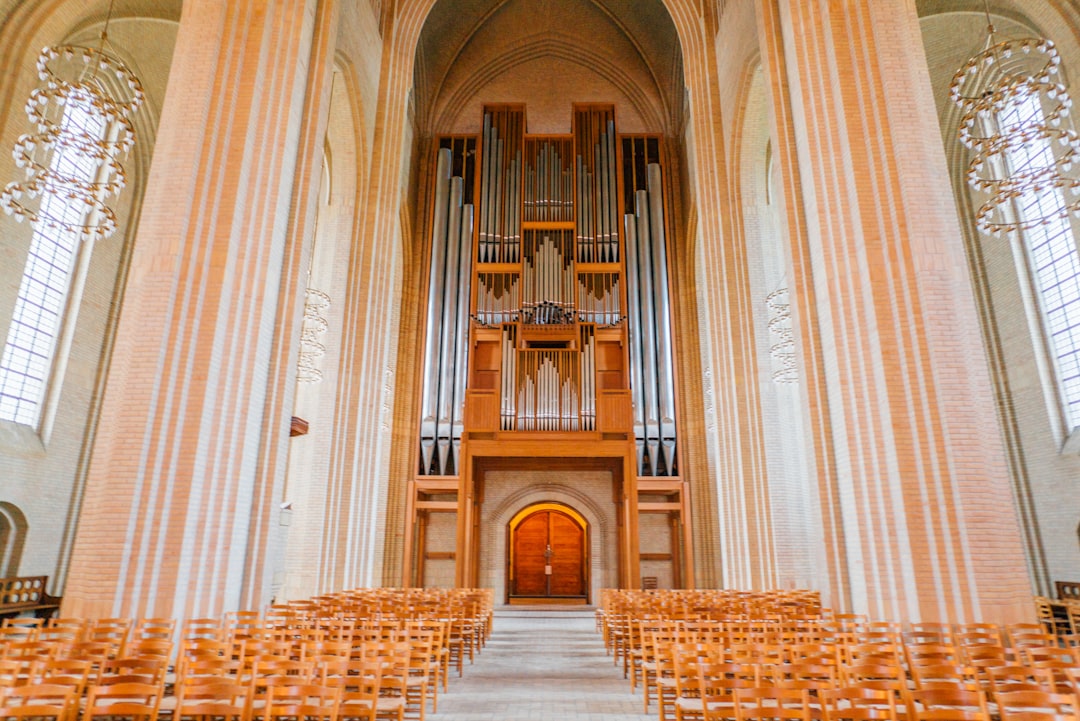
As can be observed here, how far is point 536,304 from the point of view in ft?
64.7

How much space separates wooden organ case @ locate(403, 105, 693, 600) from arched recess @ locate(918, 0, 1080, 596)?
7.96m

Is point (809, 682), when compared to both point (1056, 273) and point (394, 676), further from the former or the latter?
point (1056, 273)

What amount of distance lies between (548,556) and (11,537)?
44.5 feet

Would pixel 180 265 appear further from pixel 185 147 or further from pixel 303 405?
pixel 303 405

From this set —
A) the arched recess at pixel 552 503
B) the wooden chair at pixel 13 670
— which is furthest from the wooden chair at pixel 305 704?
the arched recess at pixel 552 503

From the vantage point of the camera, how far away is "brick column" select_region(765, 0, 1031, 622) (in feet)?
23.2

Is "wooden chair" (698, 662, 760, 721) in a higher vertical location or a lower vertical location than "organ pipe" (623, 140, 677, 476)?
lower

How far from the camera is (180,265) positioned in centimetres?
796

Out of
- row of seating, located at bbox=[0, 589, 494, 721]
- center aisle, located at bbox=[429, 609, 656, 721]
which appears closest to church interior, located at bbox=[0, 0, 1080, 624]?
row of seating, located at bbox=[0, 589, 494, 721]

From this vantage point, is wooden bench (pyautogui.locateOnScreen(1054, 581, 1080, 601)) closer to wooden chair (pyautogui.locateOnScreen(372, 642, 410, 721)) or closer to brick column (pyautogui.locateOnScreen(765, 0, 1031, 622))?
brick column (pyautogui.locateOnScreen(765, 0, 1031, 622))

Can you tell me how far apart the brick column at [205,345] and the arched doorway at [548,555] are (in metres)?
12.8

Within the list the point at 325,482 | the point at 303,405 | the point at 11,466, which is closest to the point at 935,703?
the point at 325,482

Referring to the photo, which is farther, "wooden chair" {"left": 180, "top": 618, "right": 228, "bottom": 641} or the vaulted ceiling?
the vaulted ceiling

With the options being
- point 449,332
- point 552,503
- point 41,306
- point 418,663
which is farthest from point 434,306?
point 418,663
